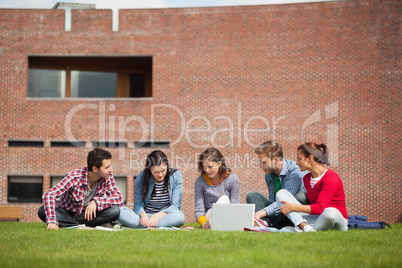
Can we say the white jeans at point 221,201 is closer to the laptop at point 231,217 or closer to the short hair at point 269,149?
the laptop at point 231,217

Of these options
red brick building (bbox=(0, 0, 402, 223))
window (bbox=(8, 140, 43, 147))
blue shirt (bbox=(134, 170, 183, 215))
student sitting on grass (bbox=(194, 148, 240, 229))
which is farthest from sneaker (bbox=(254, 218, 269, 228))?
window (bbox=(8, 140, 43, 147))

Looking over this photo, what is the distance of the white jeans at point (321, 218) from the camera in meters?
7.00

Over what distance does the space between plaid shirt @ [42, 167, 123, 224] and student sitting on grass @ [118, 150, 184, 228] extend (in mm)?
345

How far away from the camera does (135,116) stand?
22125 millimetres

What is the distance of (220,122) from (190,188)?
331 centimetres

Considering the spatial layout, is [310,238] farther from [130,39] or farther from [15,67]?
[15,67]

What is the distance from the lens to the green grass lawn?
429 cm

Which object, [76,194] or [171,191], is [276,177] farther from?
[76,194]

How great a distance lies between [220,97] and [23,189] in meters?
9.95

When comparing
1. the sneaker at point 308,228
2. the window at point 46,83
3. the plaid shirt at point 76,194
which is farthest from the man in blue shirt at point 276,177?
the window at point 46,83

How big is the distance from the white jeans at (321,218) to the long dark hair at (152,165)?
2.18 meters

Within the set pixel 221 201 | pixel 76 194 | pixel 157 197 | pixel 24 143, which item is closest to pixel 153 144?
pixel 24 143

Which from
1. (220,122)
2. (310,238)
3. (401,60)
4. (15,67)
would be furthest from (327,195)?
(15,67)

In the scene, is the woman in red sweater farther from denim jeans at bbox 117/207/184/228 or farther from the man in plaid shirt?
the man in plaid shirt
